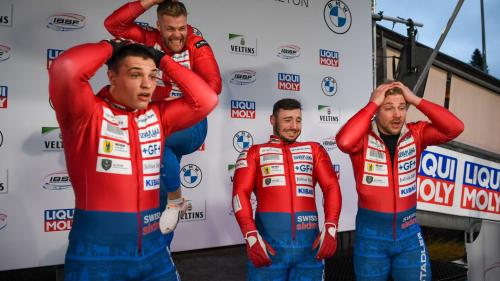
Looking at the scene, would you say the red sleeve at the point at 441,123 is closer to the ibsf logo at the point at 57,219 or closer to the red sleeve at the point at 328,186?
the red sleeve at the point at 328,186

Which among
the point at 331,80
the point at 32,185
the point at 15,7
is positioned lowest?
the point at 32,185

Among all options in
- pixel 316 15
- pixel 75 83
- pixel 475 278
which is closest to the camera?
pixel 75 83

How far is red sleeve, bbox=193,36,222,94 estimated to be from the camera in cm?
204

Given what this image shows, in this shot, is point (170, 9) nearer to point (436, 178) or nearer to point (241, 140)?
point (241, 140)

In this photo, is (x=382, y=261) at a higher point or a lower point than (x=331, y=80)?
lower

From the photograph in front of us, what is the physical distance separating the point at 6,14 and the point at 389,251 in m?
3.37

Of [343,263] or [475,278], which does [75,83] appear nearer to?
[343,263]

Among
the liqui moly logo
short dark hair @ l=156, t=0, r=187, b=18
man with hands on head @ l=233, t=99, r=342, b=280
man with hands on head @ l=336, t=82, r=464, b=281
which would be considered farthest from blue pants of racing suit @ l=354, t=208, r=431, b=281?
the liqui moly logo

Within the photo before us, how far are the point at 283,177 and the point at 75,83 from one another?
1.44 m

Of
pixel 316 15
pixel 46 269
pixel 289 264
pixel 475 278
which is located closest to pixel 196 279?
pixel 289 264

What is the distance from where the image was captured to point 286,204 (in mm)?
2424

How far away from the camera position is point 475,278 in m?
3.33

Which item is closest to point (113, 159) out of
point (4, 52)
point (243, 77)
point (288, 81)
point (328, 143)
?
point (4, 52)

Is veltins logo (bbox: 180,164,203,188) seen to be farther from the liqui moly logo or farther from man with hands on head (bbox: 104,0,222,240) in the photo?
the liqui moly logo
